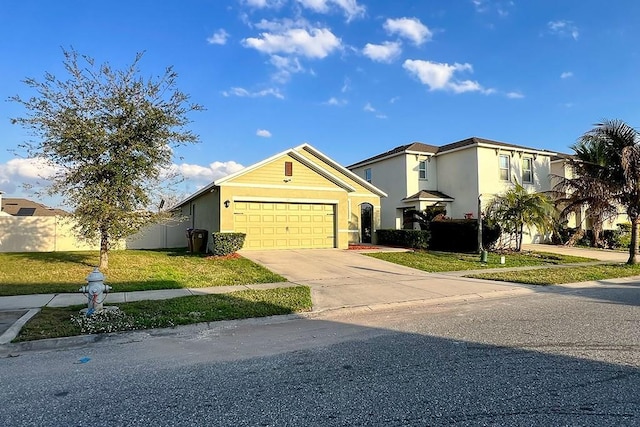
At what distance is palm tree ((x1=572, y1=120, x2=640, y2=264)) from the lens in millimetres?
15680

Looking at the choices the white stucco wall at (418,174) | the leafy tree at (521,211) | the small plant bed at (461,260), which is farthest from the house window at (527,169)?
the small plant bed at (461,260)

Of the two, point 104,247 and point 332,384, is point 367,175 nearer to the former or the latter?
point 104,247

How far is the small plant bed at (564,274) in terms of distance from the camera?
40.2 feet

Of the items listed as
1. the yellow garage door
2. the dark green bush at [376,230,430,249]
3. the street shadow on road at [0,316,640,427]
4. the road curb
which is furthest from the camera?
the dark green bush at [376,230,430,249]

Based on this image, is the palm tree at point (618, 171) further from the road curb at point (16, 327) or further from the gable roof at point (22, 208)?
the gable roof at point (22, 208)

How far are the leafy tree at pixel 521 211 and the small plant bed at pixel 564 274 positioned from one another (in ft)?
15.0

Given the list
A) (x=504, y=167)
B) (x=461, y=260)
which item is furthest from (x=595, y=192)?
(x=504, y=167)

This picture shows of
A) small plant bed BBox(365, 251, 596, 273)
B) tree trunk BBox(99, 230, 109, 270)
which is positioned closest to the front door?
small plant bed BBox(365, 251, 596, 273)

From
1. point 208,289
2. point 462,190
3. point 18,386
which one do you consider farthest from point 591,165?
point 18,386

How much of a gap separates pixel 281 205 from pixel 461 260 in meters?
8.29

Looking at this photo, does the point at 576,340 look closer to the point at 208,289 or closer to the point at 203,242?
the point at 208,289

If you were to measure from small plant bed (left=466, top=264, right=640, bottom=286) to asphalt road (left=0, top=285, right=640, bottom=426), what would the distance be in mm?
5055

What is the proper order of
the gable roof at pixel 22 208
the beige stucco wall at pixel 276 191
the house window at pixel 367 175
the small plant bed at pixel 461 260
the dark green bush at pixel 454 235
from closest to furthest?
the small plant bed at pixel 461 260
the beige stucco wall at pixel 276 191
the dark green bush at pixel 454 235
the house window at pixel 367 175
the gable roof at pixel 22 208

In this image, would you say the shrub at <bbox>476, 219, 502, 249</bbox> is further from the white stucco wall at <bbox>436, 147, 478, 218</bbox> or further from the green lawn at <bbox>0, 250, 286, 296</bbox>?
the green lawn at <bbox>0, 250, 286, 296</bbox>
